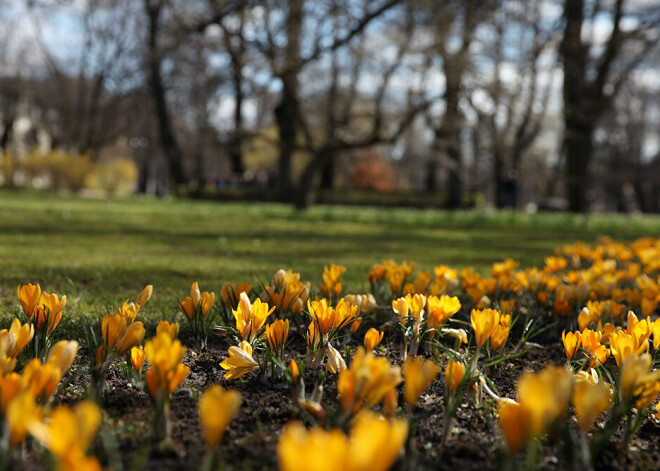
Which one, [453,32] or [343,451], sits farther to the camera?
[453,32]

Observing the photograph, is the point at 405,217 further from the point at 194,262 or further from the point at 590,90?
the point at 590,90

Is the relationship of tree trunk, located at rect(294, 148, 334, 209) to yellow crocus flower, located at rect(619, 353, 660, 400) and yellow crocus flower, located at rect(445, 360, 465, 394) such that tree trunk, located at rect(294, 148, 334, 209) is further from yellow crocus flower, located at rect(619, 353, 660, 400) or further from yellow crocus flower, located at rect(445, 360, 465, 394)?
yellow crocus flower, located at rect(619, 353, 660, 400)

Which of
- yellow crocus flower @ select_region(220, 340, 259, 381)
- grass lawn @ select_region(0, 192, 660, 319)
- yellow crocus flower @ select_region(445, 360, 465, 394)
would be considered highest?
yellow crocus flower @ select_region(445, 360, 465, 394)

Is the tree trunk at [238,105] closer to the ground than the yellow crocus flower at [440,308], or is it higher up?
higher up

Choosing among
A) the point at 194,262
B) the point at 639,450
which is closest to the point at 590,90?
the point at 194,262

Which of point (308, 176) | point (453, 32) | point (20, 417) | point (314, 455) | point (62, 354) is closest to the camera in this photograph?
point (314, 455)

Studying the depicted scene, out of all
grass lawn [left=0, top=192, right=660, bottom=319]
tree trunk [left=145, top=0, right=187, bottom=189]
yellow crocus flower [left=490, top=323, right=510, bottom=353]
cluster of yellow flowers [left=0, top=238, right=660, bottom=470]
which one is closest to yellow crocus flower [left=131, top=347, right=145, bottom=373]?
cluster of yellow flowers [left=0, top=238, right=660, bottom=470]

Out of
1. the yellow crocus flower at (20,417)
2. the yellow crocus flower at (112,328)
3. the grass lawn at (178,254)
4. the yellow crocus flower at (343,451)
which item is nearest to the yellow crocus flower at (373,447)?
the yellow crocus flower at (343,451)

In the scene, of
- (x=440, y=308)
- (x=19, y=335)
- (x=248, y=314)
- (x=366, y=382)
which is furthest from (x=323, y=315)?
(x=19, y=335)

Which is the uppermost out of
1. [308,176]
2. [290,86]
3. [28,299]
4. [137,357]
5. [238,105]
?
[238,105]

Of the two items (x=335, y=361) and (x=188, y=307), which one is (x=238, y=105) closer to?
(x=188, y=307)

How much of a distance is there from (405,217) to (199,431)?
11038 mm

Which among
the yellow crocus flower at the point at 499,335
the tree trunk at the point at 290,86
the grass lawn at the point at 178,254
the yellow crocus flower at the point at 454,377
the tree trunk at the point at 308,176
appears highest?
the tree trunk at the point at 290,86

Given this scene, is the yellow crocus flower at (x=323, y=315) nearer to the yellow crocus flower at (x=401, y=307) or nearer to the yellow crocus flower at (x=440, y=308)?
the yellow crocus flower at (x=401, y=307)
